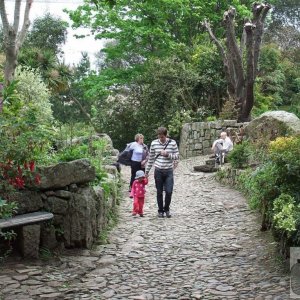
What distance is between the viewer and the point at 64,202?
18.5ft

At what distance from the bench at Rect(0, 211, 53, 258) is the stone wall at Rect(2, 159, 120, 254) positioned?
0.63 feet

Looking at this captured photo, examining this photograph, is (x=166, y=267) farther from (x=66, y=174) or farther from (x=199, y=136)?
(x=199, y=136)

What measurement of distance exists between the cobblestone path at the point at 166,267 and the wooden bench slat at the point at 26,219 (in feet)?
1.61

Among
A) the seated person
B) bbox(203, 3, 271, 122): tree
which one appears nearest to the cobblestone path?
the seated person

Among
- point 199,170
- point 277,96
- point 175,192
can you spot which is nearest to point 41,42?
point 277,96

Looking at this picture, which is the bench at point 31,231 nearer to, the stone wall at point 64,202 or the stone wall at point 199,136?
the stone wall at point 64,202

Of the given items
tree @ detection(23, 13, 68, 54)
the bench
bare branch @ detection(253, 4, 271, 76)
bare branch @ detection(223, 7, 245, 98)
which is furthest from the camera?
tree @ detection(23, 13, 68, 54)

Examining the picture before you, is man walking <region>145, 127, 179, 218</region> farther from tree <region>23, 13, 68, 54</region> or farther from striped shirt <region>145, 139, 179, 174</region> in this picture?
tree <region>23, 13, 68, 54</region>

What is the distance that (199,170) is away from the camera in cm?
1455

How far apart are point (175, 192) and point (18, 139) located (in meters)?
6.62

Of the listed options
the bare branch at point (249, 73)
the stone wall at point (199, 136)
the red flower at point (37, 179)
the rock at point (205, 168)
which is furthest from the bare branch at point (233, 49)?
the red flower at point (37, 179)

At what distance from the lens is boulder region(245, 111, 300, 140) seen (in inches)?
413

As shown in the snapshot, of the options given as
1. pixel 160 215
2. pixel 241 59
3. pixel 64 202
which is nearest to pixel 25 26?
pixel 160 215

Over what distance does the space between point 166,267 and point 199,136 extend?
13144 mm
